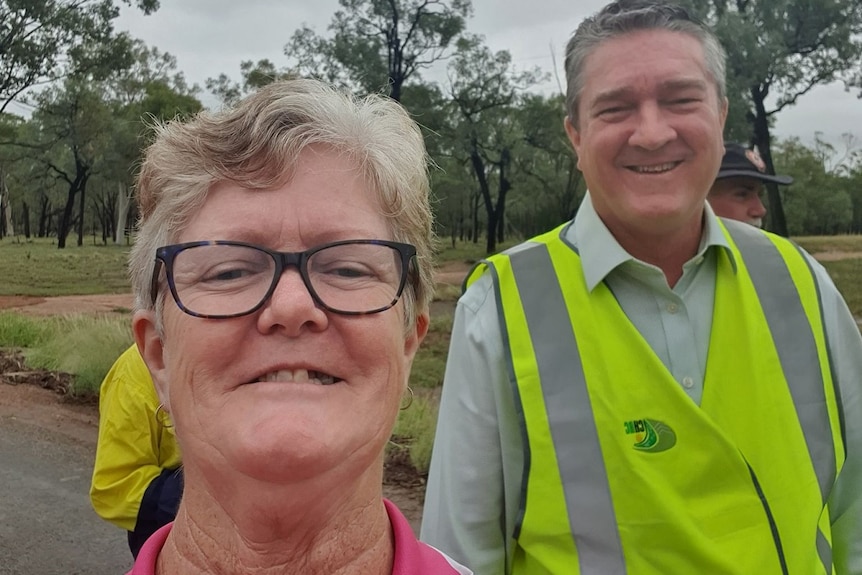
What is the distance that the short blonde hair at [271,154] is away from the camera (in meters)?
1.19

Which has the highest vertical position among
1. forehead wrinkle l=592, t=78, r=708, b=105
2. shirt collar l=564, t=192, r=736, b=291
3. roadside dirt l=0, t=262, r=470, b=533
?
forehead wrinkle l=592, t=78, r=708, b=105

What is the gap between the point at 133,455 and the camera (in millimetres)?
2662

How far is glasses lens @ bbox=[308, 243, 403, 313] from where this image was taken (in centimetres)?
115

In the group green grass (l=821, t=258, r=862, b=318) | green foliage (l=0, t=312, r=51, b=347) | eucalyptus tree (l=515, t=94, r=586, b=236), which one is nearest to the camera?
green foliage (l=0, t=312, r=51, b=347)

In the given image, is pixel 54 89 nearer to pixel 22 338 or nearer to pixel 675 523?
pixel 22 338

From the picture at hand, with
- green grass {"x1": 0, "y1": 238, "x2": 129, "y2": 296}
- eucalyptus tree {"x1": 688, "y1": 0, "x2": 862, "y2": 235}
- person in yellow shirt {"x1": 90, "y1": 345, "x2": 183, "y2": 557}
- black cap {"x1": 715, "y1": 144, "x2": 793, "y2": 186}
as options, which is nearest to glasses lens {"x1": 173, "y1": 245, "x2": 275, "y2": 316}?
person in yellow shirt {"x1": 90, "y1": 345, "x2": 183, "y2": 557}

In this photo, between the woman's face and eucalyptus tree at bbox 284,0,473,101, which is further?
eucalyptus tree at bbox 284,0,473,101

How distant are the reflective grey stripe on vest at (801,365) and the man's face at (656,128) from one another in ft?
0.78

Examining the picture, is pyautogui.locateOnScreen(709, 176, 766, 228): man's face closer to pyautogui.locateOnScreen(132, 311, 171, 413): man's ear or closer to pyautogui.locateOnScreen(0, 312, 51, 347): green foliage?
pyautogui.locateOnScreen(132, 311, 171, 413): man's ear

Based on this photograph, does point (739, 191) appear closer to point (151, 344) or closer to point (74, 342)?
point (151, 344)

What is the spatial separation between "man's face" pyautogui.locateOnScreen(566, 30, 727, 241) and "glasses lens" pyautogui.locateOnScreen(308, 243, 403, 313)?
0.77 metres

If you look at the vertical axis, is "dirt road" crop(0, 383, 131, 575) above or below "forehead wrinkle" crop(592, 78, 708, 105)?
below

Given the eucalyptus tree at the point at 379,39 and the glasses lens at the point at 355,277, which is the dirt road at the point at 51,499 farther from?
the eucalyptus tree at the point at 379,39

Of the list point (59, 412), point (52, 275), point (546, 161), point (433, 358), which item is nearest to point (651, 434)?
point (59, 412)
